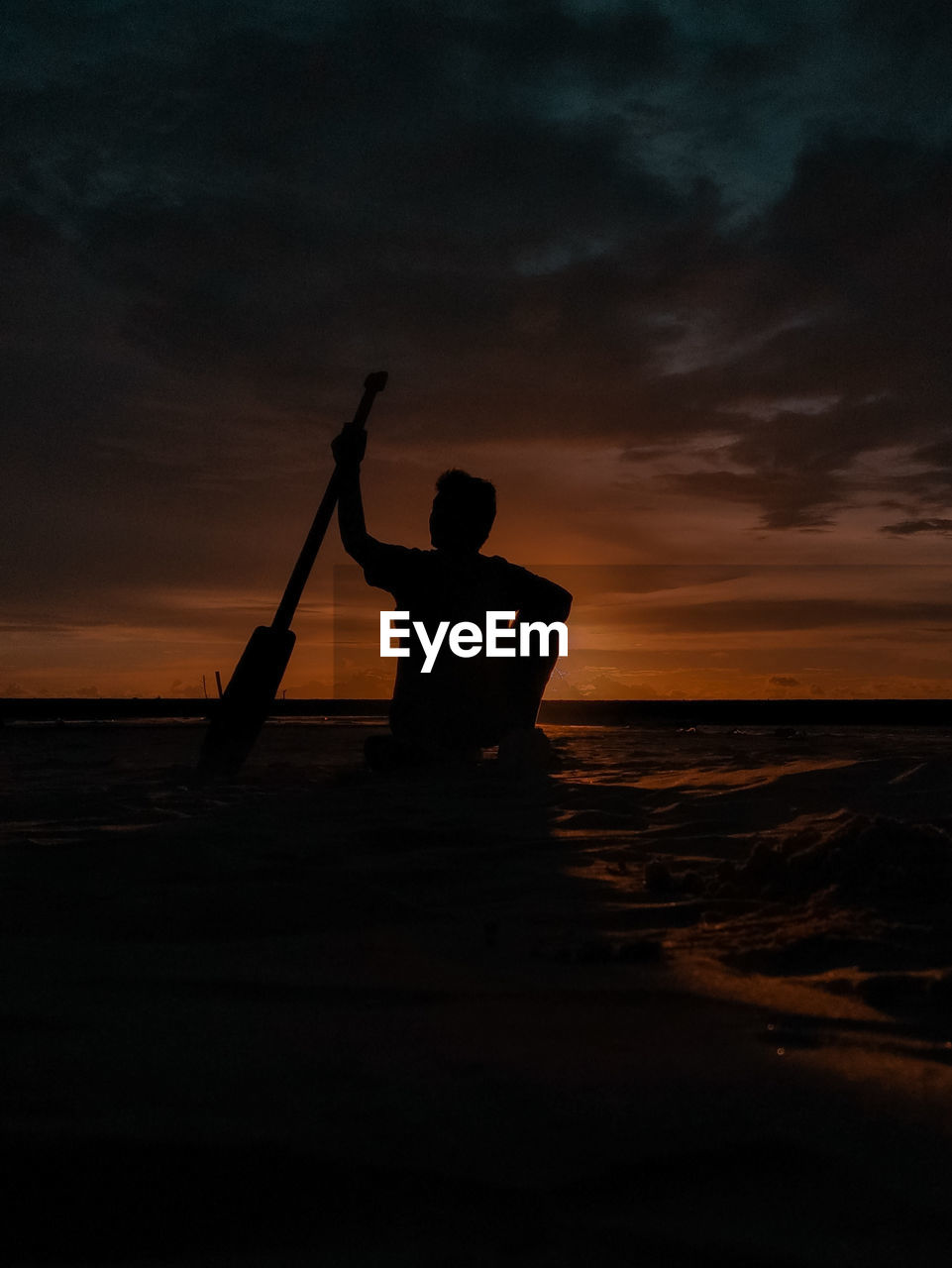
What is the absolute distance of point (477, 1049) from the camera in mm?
1491

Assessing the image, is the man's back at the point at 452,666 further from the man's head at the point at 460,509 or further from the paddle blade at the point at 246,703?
the paddle blade at the point at 246,703

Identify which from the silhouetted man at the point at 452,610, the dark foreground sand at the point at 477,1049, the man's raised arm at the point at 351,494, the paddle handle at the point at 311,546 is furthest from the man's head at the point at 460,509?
the dark foreground sand at the point at 477,1049

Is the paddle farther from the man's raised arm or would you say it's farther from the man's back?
the man's back

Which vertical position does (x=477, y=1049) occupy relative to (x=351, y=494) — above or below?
below

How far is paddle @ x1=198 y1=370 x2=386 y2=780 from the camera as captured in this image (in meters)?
5.79

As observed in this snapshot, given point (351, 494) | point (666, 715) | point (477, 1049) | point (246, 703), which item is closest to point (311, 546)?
point (351, 494)

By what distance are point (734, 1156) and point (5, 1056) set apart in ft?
3.39

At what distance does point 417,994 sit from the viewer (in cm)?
173

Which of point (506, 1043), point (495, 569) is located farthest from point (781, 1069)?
point (495, 569)

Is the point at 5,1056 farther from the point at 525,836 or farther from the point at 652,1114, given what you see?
the point at 525,836

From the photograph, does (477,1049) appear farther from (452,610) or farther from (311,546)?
(311,546)

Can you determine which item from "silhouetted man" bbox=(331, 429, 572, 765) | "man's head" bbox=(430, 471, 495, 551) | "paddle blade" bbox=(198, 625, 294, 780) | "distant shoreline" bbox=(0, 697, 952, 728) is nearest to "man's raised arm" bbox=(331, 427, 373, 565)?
"silhouetted man" bbox=(331, 429, 572, 765)

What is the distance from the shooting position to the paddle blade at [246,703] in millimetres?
5781

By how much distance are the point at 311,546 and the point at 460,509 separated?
1.17 meters
